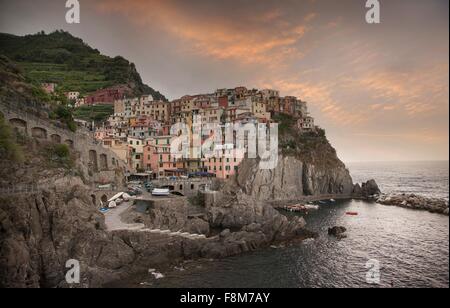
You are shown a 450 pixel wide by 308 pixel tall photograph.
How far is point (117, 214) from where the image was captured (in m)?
26.8

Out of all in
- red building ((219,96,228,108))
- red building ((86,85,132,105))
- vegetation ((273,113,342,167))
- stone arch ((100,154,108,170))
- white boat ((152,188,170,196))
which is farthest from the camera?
red building ((86,85,132,105))

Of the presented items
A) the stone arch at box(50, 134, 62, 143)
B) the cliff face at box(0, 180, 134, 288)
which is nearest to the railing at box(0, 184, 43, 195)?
the cliff face at box(0, 180, 134, 288)

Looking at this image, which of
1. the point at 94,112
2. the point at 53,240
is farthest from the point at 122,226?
the point at 94,112

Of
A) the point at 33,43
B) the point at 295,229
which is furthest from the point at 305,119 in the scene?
the point at 33,43

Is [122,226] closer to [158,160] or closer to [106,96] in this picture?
[158,160]

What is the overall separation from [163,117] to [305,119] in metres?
32.9

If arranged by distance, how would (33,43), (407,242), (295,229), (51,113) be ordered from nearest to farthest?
(407,242) < (295,229) < (51,113) < (33,43)

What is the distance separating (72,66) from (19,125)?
78646 mm

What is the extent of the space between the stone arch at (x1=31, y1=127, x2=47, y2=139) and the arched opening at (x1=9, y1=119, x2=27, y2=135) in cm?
96

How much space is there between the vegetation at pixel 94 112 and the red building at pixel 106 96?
360cm

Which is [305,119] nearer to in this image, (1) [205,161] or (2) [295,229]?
(1) [205,161]

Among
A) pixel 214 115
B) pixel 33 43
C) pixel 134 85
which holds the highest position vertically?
pixel 33 43

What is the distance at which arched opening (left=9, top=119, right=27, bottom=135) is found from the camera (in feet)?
87.7

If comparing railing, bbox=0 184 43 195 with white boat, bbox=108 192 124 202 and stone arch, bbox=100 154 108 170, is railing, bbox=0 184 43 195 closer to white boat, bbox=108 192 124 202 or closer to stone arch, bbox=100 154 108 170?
white boat, bbox=108 192 124 202
